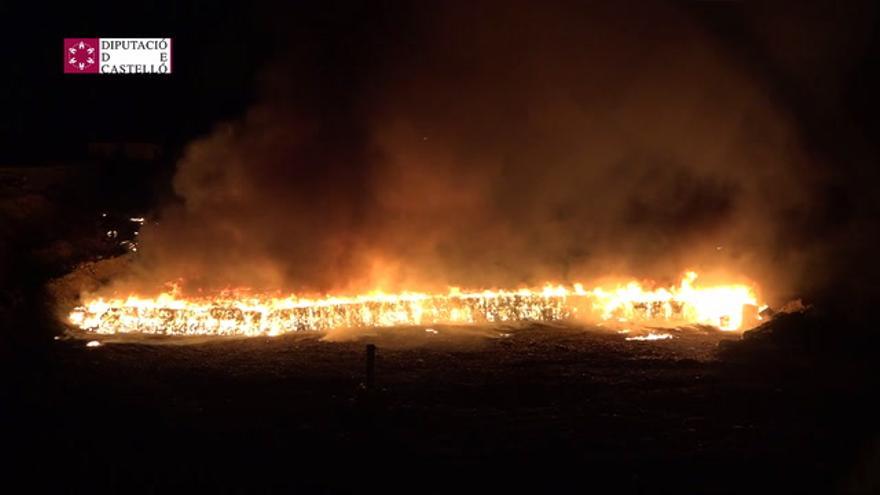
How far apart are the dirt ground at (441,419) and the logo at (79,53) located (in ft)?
40.8

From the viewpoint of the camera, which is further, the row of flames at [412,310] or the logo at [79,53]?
the logo at [79,53]

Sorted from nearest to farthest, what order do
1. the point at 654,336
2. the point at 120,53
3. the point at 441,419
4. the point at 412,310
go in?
the point at 441,419 < the point at 654,336 < the point at 412,310 < the point at 120,53

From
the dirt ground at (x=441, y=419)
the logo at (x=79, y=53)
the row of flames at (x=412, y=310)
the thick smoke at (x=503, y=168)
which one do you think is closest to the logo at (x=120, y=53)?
the logo at (x=79, y=53)

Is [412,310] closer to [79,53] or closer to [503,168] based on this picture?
[503,168]

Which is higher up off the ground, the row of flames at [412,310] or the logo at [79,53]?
the logo at [79,53]

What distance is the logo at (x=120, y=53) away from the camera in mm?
19969

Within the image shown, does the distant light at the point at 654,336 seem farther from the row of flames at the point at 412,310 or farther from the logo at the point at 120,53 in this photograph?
the logo at the point at 120,53

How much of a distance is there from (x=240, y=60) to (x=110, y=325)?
29.7 ft

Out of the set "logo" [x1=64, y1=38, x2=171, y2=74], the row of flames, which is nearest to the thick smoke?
the row of flames

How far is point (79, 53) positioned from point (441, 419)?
17.5 meters

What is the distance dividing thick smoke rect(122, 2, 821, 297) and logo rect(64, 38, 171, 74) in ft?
20.1

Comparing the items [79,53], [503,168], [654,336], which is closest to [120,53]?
[79,53]

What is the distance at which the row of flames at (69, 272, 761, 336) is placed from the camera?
11.6 m

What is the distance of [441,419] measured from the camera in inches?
290
